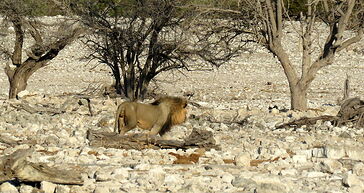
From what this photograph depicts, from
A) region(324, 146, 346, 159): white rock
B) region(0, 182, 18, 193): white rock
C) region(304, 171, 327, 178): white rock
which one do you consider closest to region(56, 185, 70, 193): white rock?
region(0, 182, 18, 193): white rock

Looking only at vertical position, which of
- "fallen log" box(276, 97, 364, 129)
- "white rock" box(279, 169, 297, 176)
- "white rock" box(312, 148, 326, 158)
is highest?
"fallen log" box(276, 97, 364, 129)

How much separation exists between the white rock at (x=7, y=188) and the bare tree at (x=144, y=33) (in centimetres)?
1128

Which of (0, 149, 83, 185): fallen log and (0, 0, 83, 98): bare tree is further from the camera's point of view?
(0, 0, 83, 98): bare tree

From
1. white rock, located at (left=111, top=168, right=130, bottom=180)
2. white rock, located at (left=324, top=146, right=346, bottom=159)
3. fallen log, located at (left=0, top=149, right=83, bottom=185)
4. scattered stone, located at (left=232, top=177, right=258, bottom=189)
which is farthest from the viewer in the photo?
white rock, located at (left=324, top=146, right=346, bottom=159)

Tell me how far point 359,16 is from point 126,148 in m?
A: 9.87

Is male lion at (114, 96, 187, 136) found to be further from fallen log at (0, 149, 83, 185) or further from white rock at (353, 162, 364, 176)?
fallen log at (0, 149, 83, 185)

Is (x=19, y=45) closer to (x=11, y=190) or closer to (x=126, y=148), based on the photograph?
(x=126, y=148)

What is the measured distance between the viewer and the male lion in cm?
1344

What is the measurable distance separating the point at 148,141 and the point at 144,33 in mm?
9745

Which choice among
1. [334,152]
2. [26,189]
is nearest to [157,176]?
[26,189]

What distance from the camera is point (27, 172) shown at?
8.04 metres

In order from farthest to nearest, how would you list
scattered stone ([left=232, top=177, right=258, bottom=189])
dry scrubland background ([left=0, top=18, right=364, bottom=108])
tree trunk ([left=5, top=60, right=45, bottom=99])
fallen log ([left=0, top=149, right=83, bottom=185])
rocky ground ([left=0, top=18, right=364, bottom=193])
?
dry scrubland background ([left=0, top=18, right=364, bottom=108]) < tree trunk ([left=5, top=60, right=45, bottom=99]) < rocky ground ([left=0, top=18, right=364, bottom=193]) < scattered stone ([left=232, top=177, right=258, bottom=189]) < fallen log ([left=0, top=149, right=83, bottom=185])

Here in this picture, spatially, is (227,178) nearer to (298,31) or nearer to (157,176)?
(157,176)

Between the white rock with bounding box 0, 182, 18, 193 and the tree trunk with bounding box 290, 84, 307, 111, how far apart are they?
38.1 feet
